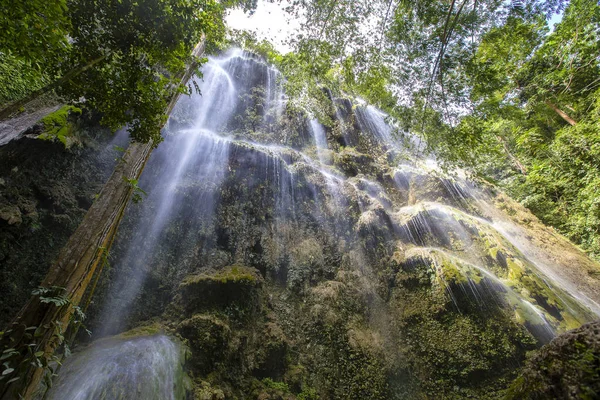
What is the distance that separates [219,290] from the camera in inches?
268

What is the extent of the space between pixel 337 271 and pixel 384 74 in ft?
21.5

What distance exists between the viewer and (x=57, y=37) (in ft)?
9.63

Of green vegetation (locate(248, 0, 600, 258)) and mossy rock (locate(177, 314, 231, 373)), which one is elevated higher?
green vegetation (locate(248, 0, 600, 258))

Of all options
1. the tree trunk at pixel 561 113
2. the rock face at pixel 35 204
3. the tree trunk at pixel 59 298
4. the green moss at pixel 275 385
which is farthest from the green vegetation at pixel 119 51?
the tree trunk at pixel 561 113

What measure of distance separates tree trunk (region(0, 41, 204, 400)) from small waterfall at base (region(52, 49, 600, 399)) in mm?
2687

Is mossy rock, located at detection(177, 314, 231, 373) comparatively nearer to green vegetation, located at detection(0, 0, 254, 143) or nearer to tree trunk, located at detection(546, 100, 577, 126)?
green vegetation, located at detection(0, 0, 254, 143)

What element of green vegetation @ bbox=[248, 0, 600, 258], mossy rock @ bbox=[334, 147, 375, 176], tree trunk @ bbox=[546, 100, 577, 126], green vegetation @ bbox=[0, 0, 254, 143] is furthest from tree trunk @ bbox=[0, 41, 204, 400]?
tree trunk @ bbox=[546, 100, 577, 126]

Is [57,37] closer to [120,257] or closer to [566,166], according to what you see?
[120,257]

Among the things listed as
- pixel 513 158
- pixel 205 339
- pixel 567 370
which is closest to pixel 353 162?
pixel 513 158

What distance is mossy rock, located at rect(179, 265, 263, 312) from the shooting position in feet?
21.8

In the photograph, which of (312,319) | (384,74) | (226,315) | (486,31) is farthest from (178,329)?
(486,31)

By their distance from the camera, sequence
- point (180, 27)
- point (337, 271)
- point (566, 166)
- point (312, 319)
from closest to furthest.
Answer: point (180, 27) → point (312, 319) → point (337, 271) → point (566, 166)

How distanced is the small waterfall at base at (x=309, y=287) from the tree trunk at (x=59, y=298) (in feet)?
8.82

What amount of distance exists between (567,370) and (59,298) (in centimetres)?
446
